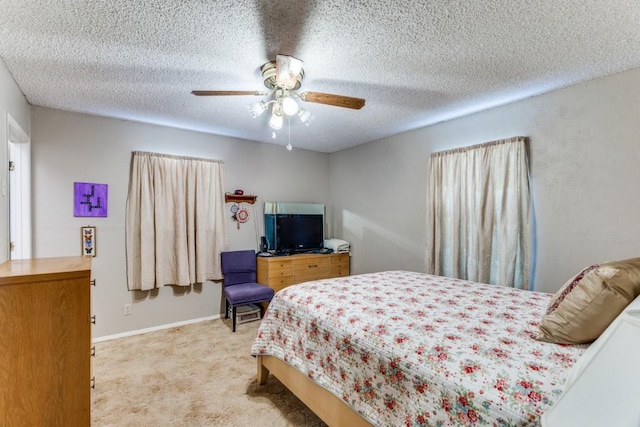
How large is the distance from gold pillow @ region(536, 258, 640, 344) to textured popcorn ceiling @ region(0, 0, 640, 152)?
1437 millimetres

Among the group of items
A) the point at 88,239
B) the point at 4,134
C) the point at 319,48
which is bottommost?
the point at 88,239

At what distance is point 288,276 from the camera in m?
4.24

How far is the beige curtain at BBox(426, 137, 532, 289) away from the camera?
2967 mm

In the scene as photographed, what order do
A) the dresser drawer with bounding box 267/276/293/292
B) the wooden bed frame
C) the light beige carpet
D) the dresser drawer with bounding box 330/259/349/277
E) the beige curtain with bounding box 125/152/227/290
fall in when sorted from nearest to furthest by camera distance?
1. the wooden bed frame
2. the light beige carpet
3. the beige curtain with bounding box 125/152/227/290
4. the dresser drawer with bounding box 267/276/293/292
5. the dresser drawer with bounding box 330/259/349/277

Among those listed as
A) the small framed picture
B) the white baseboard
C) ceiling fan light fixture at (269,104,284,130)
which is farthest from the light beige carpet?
ceiling fan light fixture at (269,104,284,130)

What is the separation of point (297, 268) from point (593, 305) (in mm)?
3414

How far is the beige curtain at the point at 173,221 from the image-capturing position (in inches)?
143

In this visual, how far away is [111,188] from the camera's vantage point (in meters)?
3.54

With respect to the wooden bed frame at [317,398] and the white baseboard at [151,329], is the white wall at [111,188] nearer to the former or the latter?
the white baseboard at [151,329]

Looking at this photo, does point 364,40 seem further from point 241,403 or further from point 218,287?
point 218,287

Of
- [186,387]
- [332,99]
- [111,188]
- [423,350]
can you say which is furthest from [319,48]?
[111,188]

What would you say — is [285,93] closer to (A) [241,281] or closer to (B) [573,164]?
(B) [573,164]

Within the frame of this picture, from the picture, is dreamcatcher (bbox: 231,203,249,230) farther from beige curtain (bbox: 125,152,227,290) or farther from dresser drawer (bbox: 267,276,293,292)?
dresser drawer (bbox: 267,276,293,292)

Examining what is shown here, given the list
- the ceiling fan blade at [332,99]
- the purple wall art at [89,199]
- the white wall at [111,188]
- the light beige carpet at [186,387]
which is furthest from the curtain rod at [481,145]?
the purple wall art at [89,199]
